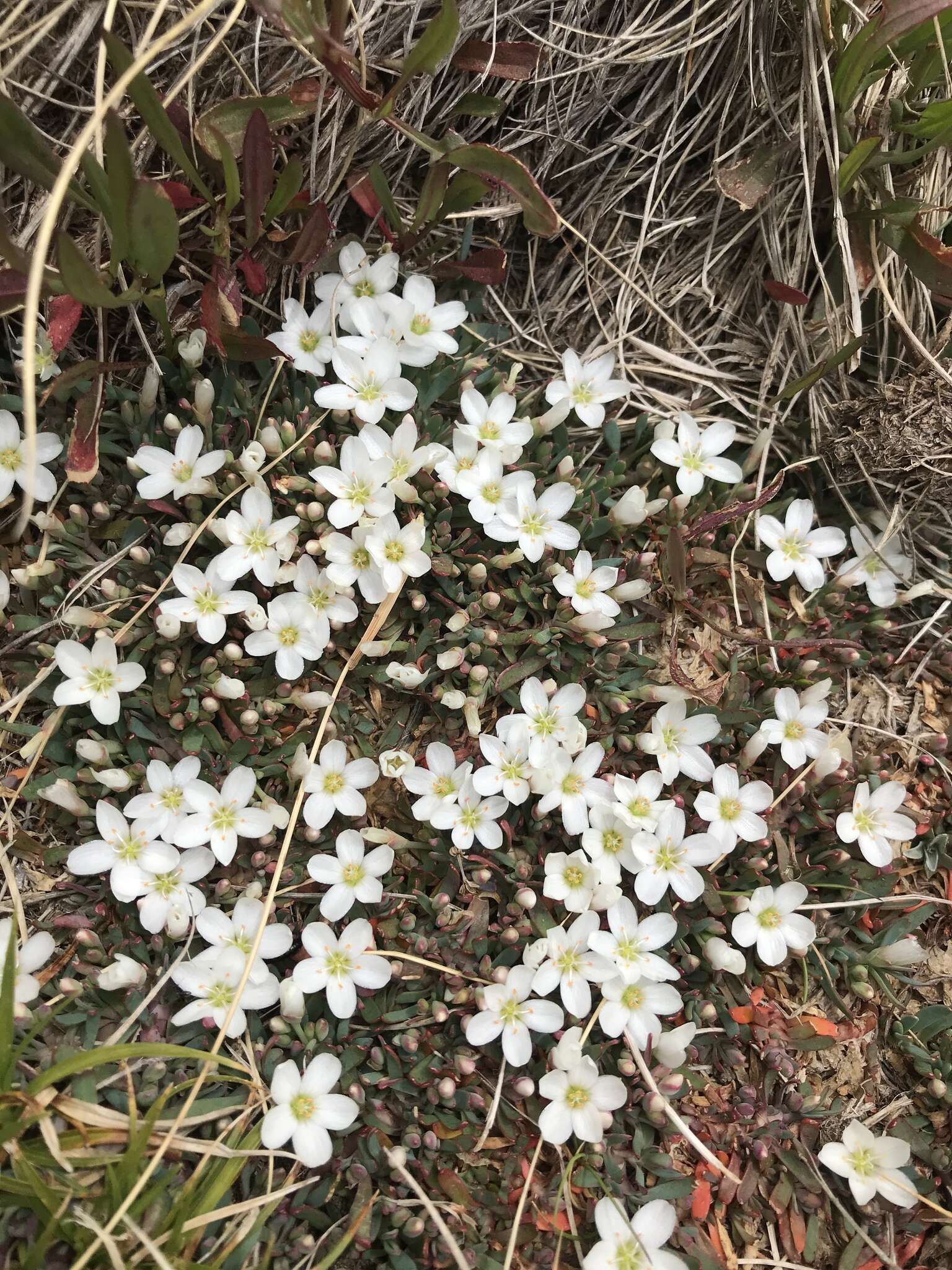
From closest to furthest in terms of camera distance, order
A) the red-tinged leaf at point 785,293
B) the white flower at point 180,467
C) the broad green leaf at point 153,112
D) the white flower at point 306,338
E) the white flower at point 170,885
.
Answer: the broad green leaf at point 153,112
the white flower at point 170,885
the white flower at point 180,467
the white flower at point 306,338
the red-tinged leaf at point 785,293

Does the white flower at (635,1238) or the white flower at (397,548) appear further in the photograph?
the white flower at (397,548)

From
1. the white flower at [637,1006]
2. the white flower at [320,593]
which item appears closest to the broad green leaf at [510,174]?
the white flower at [320,593]

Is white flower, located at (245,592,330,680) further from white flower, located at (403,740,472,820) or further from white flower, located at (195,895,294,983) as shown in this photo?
white flower, located at (195,895,294,983)

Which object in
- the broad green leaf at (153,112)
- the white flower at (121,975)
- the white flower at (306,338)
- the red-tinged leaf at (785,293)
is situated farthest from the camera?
the red-tinged leaf at (785,293)

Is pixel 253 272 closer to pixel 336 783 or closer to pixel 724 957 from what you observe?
pixel 336 783

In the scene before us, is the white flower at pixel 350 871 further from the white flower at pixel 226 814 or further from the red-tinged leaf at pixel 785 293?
the red-tinged leaf at pixel 785 293

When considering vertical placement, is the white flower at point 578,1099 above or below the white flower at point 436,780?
below

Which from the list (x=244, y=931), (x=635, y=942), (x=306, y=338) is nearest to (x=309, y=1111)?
(x=244, y=931)
